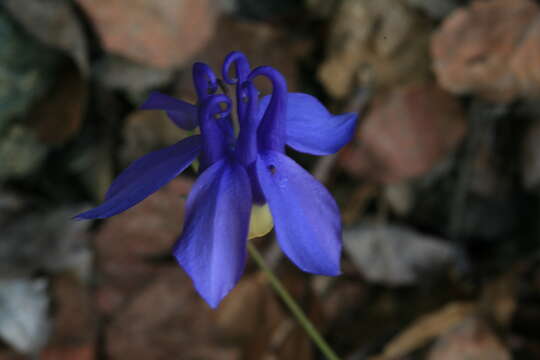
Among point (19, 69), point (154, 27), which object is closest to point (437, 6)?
point (154, 27)

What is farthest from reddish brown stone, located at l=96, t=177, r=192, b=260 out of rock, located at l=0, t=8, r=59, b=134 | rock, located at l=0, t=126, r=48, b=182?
rock, located at l=0, t=8, r=59, b=134

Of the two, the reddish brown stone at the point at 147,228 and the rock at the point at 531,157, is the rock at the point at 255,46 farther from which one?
the rock at the point at 531,157

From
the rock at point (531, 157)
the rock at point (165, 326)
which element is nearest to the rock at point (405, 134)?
the rock at point (531, 157)

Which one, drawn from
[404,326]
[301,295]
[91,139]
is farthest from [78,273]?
[404,326]

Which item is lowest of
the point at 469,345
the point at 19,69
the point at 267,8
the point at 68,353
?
the point at 469,345

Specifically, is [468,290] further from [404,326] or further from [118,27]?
[118,27]

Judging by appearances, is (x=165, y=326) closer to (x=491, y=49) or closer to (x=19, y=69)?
(x=19, y=69)
